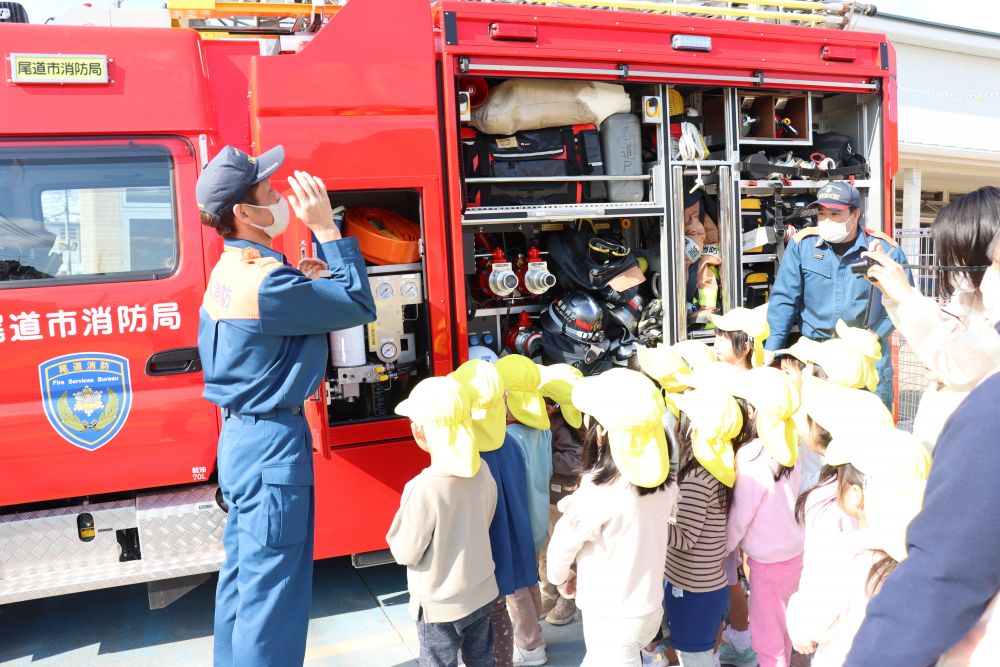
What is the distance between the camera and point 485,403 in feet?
9.14

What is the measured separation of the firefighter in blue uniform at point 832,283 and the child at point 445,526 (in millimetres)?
2280

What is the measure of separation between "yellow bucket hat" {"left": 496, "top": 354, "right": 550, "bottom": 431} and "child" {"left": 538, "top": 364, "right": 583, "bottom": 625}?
0.58 feet

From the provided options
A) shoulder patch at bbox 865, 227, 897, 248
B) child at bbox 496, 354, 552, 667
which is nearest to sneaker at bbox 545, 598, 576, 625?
child at bbox 496, 354, 552, 667

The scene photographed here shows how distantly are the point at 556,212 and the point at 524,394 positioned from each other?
134 cm

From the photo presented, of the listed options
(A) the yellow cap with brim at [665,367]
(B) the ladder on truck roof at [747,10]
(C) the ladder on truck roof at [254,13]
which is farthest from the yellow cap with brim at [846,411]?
(C) the ladder on truck roof at [254,13]

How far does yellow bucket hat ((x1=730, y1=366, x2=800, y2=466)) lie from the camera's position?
9.71ft

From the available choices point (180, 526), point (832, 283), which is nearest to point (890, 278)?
point (832, 283)

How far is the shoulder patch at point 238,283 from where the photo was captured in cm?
279

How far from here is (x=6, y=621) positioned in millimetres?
3916

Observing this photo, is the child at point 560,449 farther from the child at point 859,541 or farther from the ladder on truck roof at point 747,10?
the ladder on truck roof at point 747,10

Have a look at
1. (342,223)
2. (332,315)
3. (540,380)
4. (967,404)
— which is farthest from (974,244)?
(342,223)

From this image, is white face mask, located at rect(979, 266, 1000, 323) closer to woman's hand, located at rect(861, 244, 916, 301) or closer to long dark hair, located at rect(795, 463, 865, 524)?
woman's hand, located at rect(861, 244, 916, 301)

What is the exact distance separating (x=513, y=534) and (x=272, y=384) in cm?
106

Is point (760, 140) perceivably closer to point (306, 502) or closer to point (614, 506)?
point (614, 506)
